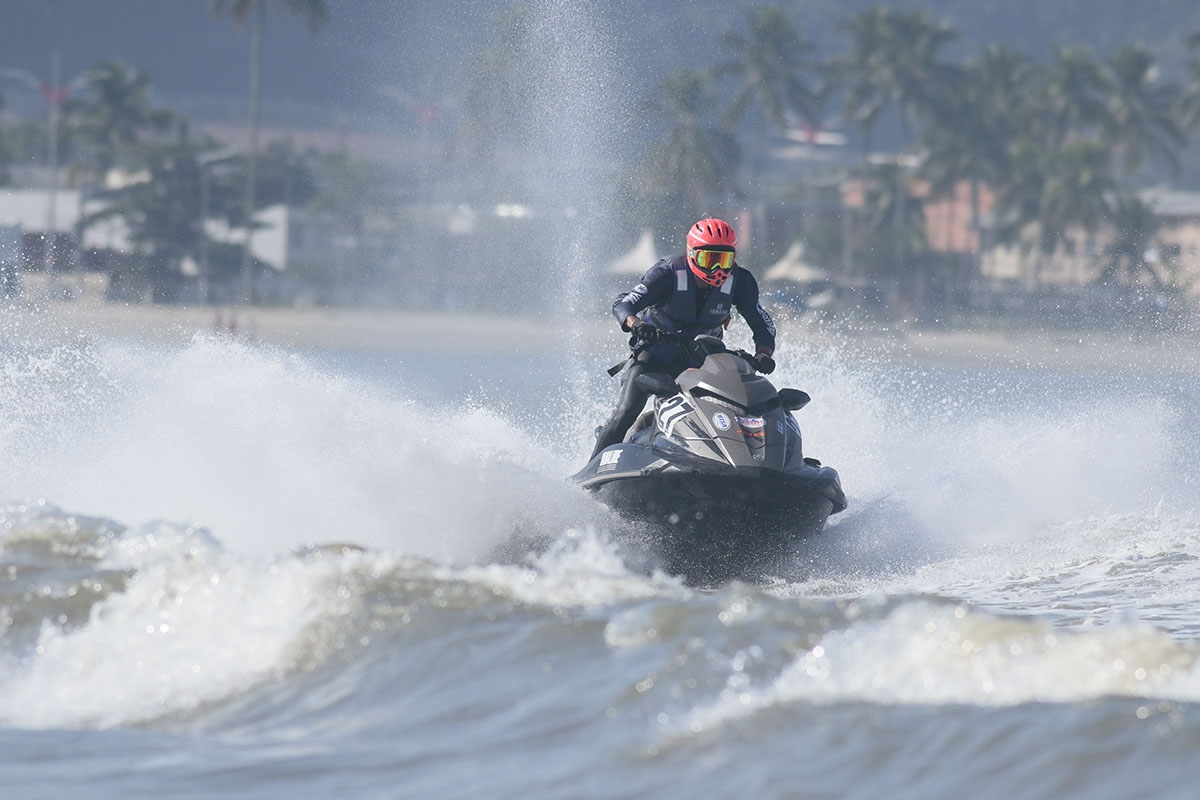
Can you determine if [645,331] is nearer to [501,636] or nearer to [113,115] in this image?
[501,636]

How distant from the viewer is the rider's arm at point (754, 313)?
356 inches

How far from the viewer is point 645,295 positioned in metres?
8.77

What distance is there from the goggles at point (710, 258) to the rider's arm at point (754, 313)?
0.90ft

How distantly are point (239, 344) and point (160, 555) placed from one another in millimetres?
4870

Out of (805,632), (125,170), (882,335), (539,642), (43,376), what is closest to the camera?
(805,632)

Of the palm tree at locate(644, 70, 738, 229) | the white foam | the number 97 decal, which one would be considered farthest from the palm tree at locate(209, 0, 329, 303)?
the white foam

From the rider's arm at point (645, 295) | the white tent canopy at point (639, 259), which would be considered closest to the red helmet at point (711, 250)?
the rider's arm at point (645, 295)

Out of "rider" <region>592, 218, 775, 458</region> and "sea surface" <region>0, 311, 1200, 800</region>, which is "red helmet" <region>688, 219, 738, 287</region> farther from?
"sea surface" <region>0, 311, 1200, 800</region>

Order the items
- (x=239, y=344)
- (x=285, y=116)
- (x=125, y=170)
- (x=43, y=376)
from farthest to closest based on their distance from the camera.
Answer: (x=285, y=116) < (x=125, y=170) < (x=43, y=376) < (x=239, y=344)

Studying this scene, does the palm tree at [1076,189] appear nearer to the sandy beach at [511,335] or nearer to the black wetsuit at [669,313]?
the sandy beach at [511,335]

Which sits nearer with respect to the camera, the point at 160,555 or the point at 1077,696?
the point at 1077,696

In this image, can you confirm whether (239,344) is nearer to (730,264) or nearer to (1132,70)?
(730,264)

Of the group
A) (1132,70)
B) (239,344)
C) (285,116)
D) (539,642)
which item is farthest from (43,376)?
(285,116)

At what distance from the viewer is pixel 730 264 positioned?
8.88 m
